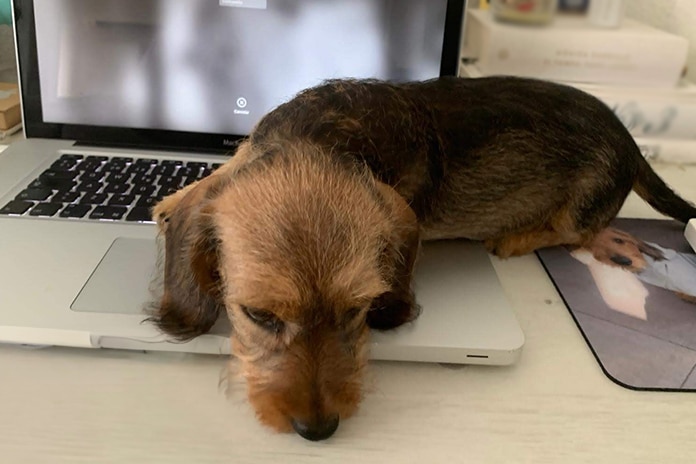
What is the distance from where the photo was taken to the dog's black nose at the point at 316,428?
2.02 ft

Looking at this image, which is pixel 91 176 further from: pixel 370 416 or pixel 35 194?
pixel 370 416

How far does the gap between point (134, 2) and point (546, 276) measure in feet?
2.84

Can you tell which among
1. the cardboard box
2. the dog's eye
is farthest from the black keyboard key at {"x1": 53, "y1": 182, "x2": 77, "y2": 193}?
the dog's eye

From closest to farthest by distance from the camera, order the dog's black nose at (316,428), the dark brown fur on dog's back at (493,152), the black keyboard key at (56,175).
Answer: the dog's black nose at (316,428), the dark brown fur on dog's back at (493,152), the black keyboard key at (56,175)

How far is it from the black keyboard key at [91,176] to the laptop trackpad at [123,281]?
8.8 inches

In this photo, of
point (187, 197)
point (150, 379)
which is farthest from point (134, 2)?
point (150, 379)

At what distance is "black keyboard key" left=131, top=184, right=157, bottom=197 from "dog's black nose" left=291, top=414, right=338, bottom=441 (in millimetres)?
556

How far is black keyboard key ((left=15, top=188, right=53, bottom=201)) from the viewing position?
0.99m

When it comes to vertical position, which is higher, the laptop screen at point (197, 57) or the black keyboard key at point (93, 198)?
the laptop screen at point (197, 57)

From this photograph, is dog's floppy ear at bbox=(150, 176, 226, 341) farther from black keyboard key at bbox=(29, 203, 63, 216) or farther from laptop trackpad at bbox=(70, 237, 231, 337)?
black keyboard key at bbox=(29, 203, 63, 216)

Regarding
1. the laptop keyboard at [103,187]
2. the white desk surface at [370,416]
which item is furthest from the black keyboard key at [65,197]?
the white desk surface at [370,416]

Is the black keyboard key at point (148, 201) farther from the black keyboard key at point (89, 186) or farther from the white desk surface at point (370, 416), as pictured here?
the white desk surface at point (370, 416)

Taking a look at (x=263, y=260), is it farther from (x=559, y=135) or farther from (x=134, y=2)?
(x=134, y=2)

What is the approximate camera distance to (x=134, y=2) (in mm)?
1147
